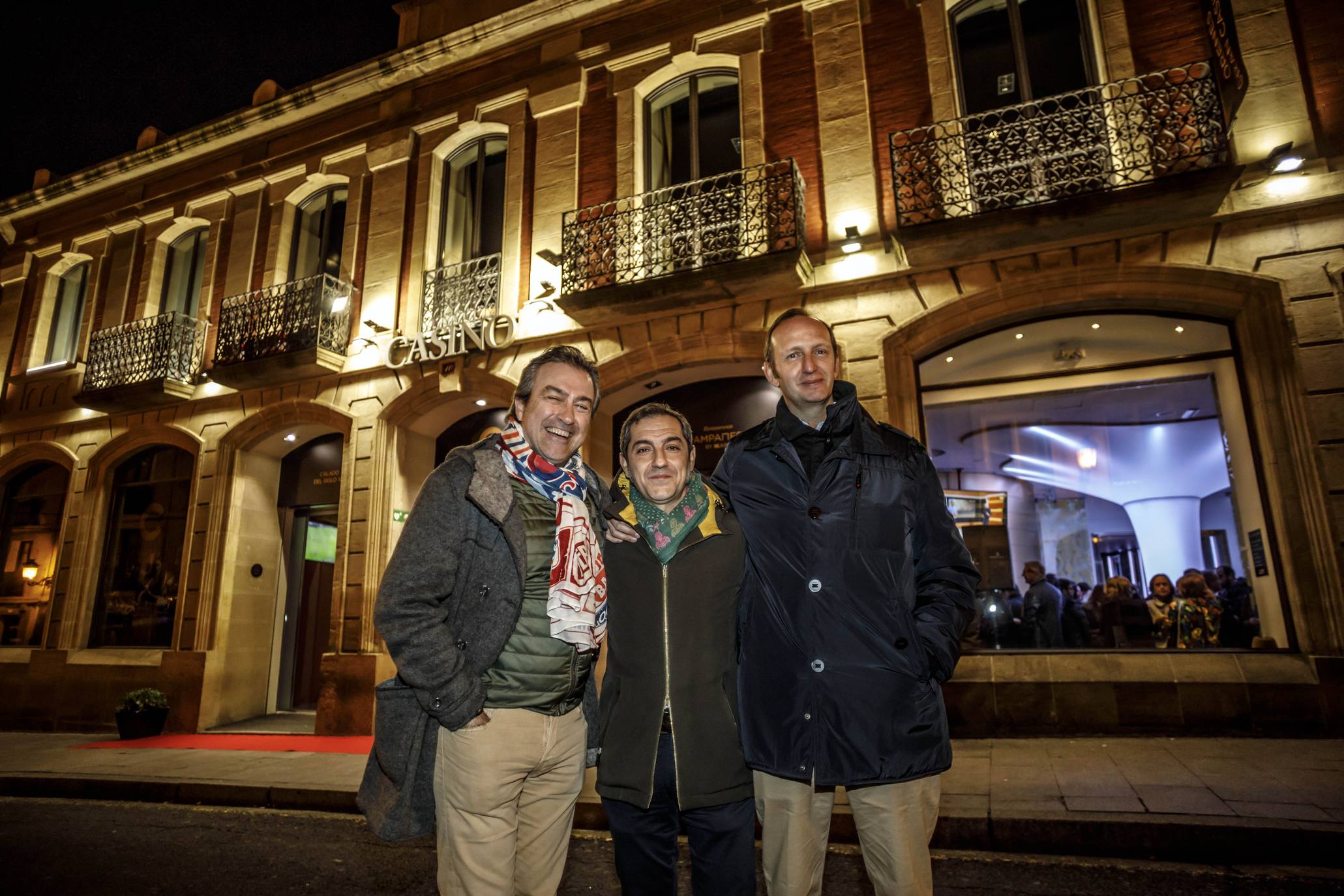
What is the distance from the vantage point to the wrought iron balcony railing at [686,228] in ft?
28.6

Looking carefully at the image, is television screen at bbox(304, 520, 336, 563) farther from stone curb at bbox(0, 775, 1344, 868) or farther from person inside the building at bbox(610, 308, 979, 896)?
person inside the building at bbox(610, 308, 979, 896)

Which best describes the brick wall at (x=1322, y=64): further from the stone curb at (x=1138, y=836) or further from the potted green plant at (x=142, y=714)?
the potted green plant at (x=142, y=714)

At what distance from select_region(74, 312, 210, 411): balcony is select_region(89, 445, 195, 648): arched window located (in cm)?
103

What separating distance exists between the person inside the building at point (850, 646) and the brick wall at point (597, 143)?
8.64 m

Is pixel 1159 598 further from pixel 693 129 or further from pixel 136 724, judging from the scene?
pixel 136 724

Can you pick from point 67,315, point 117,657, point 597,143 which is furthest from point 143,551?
point 597,143

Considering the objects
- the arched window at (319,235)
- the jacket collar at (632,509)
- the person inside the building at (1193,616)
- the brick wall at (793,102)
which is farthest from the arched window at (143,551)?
the person inside the building at (1193,616)

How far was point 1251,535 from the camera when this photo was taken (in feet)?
24.2

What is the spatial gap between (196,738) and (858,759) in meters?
10.5

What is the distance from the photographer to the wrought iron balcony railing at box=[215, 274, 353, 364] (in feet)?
35.9

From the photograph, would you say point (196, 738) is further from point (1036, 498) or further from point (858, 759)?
point (1036, 498)

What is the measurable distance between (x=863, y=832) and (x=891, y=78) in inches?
363

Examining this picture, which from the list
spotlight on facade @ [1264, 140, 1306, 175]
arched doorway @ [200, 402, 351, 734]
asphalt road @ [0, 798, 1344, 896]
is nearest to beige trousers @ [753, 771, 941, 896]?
asphalt road @ [0, 798, 1344, 896]

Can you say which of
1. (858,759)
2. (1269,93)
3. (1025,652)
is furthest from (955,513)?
(858,759)
